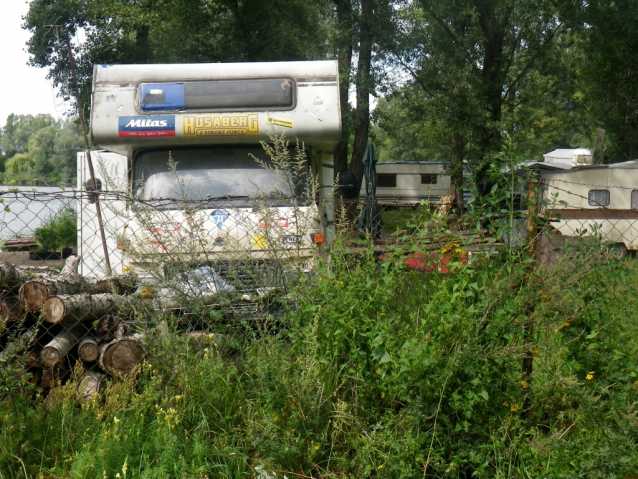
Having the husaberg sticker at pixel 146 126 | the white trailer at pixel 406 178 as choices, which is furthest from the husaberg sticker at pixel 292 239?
the white trailer at pixel 406 178

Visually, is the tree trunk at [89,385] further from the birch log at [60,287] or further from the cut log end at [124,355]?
the birch log at [60,287]

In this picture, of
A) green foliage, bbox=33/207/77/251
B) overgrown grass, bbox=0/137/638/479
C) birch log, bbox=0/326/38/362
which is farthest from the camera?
green foliage, bbox=33/207/77/251

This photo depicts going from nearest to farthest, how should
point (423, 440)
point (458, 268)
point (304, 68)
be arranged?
point (423, 440), point (458, 268), point (304, 68)

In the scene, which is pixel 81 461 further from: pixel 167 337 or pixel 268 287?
pixel 268 287

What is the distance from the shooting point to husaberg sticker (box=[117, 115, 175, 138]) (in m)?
8.19

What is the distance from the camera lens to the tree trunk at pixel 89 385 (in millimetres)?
4918

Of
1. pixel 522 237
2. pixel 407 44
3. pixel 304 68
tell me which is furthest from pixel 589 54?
pixel 522 237

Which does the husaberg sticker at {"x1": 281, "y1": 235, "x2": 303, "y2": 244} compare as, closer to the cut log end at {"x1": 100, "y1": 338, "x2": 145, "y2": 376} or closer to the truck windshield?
the cut log end at {"x1": 100, "y1": 338, "x2": 145, "y2": 376}

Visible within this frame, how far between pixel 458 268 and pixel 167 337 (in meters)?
1.93

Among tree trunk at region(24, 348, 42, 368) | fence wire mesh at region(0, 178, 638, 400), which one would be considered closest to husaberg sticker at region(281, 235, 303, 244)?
fence wire mesh at region(0, 178, 638, 400)

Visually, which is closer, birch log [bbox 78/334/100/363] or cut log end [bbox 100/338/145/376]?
cut log end [bbox 100/338/145/376]

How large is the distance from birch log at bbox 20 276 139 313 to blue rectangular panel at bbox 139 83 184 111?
292 cm

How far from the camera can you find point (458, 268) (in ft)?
14.5

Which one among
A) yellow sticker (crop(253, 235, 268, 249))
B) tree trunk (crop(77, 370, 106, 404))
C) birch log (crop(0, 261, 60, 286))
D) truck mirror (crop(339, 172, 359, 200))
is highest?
truck mirror (crop(339, 172, 359, 200))
